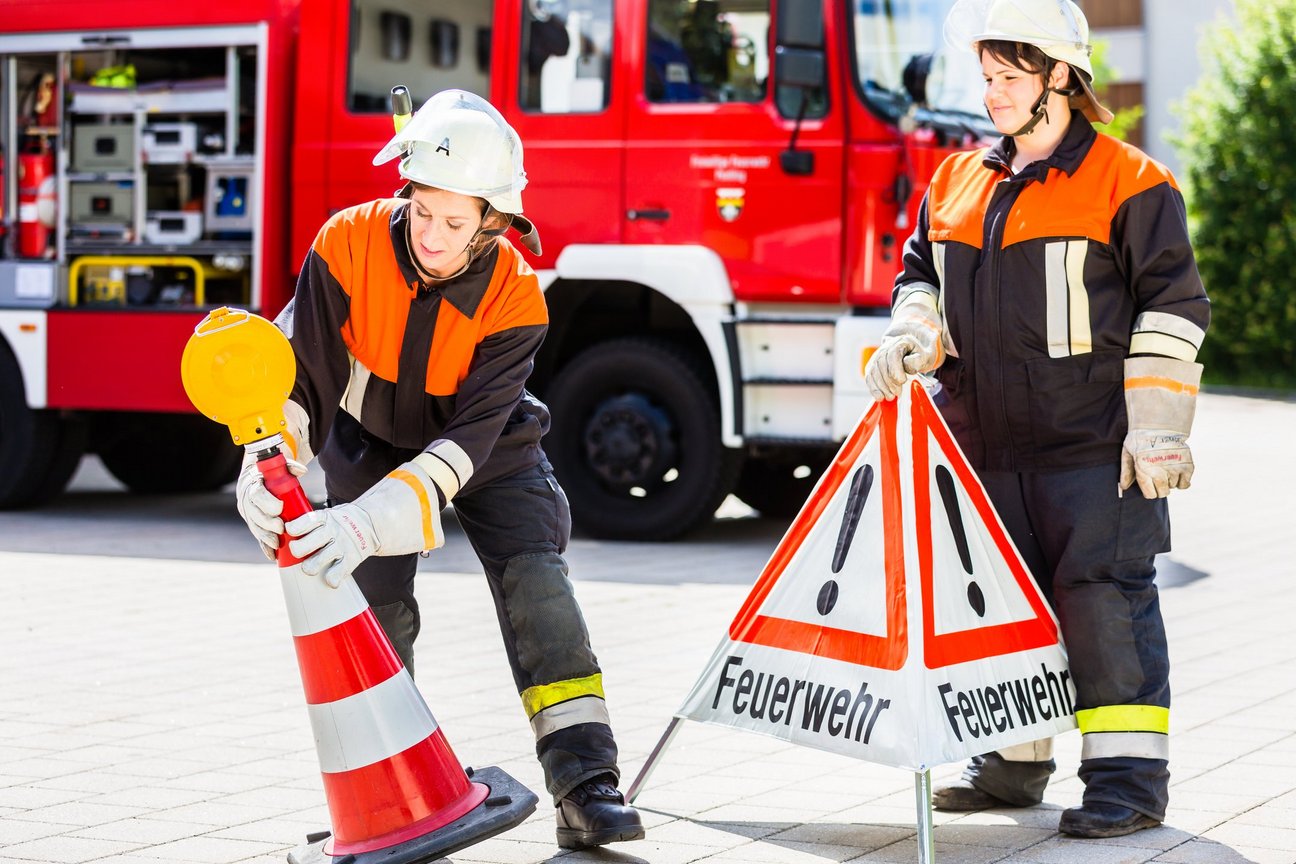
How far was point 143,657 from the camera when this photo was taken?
254 inches

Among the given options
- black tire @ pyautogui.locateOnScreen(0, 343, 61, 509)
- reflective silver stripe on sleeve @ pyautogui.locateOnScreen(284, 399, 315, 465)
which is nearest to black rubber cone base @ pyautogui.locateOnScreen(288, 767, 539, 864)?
reflective silver stripe on sleeve @ pyautogui.locateOnScreen(284, 399, 315, 465)

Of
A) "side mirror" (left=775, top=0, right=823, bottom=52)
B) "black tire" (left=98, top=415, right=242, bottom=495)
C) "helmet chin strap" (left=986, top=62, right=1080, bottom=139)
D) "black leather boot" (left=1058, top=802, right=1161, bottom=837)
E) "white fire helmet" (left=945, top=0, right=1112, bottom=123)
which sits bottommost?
"black tire" (left=98, top=415, right=242, bottom=495)

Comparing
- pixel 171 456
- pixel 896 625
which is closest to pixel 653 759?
pixel 896 625

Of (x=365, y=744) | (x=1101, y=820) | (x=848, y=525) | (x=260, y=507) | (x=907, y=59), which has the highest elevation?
(x=907, y=59)

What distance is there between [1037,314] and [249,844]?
2.15 meters

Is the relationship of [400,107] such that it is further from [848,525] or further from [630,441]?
[630,441]

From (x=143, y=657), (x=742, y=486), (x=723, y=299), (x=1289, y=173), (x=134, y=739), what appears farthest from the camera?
(x=1289, y=173)

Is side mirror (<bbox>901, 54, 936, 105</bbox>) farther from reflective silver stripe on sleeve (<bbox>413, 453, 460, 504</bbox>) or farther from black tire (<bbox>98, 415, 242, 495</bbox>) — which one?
reflective silver stripe on sleeve (<bbox>413, 453, 460, 504</bbox>)

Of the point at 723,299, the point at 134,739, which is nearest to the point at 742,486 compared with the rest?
the point at 723,299

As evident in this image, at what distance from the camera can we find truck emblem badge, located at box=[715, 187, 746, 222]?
29.5 feet

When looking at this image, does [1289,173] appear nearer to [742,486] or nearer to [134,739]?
[742,486]

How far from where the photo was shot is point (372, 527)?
12.1ft

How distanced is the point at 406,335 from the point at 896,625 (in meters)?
1.23

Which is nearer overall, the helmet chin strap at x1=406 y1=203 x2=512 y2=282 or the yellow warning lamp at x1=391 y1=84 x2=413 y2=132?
the helmet chin strap at x1=406 y1=203 x2=512 y2=282
